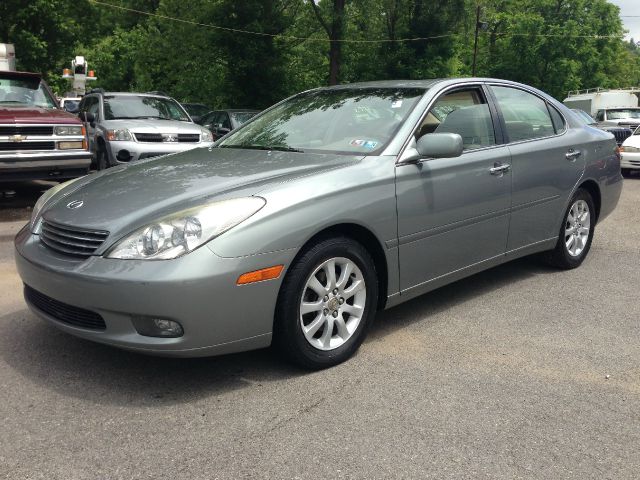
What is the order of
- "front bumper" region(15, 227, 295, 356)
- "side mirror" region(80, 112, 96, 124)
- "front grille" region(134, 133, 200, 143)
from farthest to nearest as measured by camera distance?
1. "front grille" region(134, 133, 200, 143)
2. "side mirror" region(80, 112, 96, 124)
3. "front bumper" region(15, 227, 295, 356)

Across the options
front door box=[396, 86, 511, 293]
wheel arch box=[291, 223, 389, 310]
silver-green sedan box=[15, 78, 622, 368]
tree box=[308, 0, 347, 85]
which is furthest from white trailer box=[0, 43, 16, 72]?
tree box=[308, 0, 347, 85]

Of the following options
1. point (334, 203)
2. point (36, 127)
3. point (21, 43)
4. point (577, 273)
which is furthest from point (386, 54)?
point (334, 203)

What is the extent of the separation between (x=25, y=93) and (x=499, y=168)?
7.45 meters

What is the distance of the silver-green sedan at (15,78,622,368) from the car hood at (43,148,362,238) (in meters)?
0.01

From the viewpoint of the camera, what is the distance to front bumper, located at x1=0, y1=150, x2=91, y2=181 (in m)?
7.99

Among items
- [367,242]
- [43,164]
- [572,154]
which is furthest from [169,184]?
[43,164]

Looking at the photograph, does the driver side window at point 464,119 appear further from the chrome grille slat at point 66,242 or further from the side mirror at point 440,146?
the chrome grille slat at point 66,242

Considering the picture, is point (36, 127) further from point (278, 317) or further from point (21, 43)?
point (21, 43)

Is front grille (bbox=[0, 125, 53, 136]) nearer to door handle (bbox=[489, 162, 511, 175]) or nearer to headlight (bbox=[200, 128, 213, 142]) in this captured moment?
headlight (bbox=[200, 128, 213, 142])

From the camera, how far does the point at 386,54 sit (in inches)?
1212

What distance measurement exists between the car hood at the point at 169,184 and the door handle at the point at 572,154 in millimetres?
2336

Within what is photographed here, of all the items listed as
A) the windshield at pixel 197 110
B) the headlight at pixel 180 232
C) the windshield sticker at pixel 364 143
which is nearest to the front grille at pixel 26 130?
the windshield sticker at pixel 364 143

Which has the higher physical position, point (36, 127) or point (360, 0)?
point (360, 0)

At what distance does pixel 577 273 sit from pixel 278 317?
3.36 meters
